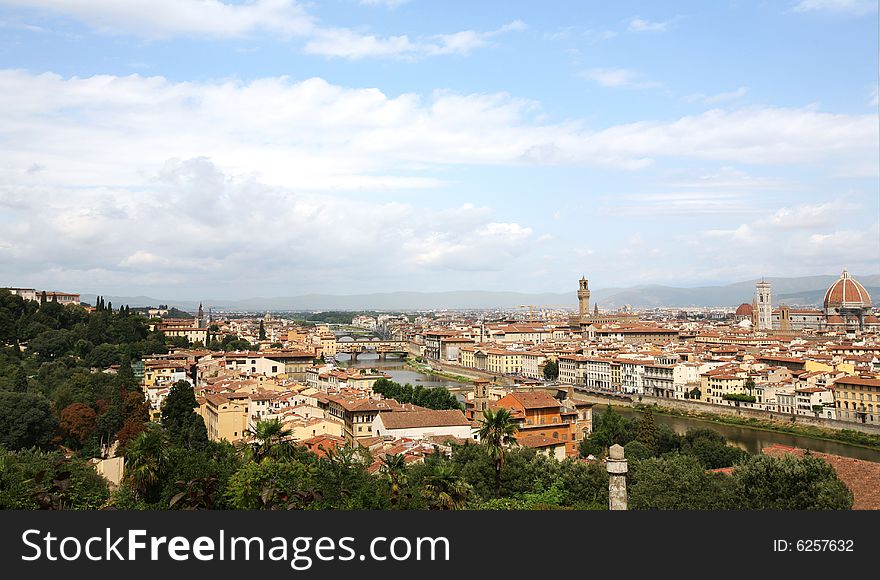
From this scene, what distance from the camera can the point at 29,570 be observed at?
13.4ft

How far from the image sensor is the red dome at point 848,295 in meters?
63.1

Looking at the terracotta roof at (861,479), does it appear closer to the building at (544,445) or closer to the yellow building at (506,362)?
the building at (544,445)

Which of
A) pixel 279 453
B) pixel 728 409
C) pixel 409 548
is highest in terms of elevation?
pixel 409 548

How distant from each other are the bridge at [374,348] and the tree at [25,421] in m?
45.7

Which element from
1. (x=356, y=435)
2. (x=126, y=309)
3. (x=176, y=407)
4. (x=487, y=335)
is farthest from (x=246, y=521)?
(x=487, y=335)

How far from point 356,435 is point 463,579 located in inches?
574

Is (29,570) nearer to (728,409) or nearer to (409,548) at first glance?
(409,548)

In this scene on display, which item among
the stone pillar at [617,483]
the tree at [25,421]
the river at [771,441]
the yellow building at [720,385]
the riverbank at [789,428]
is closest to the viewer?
the stone pillar at [617,483]

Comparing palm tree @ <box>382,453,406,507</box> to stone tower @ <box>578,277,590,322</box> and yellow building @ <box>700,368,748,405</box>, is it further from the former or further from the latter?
stone tower @ <box>578,277,590,322</box>

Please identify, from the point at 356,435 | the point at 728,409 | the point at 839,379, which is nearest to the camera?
the point at 356,435

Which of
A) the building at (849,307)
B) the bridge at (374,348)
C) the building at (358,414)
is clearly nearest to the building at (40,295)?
the bridge at (374,348)

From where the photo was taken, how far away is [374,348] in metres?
70.5

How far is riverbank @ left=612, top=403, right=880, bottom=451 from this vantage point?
22.1 metres

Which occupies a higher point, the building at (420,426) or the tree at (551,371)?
the building at (420,426)
